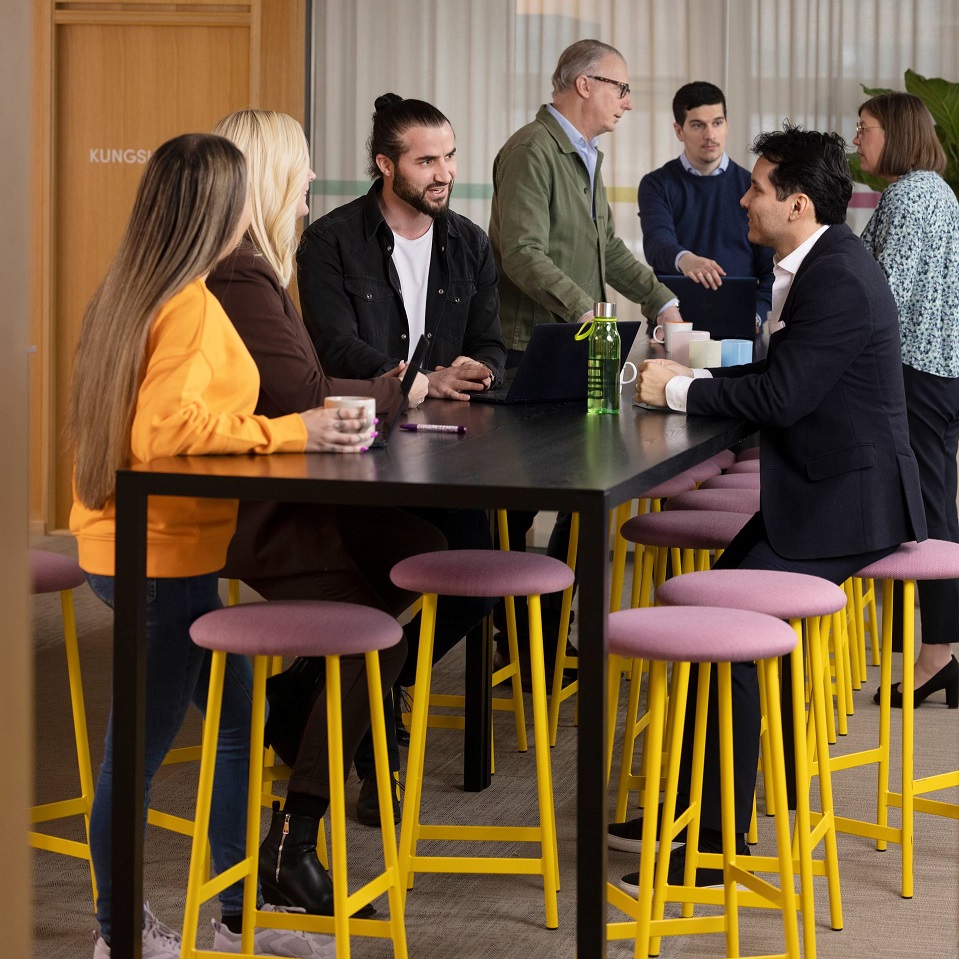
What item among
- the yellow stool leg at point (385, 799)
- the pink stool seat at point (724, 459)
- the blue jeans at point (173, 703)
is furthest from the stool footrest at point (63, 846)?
the pink stool seat at point (724, 459)

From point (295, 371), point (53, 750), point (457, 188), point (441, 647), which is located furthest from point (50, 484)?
point (295, 371)

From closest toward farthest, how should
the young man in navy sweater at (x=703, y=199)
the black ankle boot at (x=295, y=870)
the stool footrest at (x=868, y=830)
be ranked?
A: the black ankle boot at (x=295, y=870) < the stool footrest at (x=868, y=830) < the young man in navy sweater at (x=703, y=199)

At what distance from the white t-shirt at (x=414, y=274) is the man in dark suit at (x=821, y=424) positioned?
92 centimetres

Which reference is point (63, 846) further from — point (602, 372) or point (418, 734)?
point (602, 372)

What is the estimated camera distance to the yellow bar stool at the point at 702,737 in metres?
1.91

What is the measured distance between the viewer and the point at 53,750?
3.37m

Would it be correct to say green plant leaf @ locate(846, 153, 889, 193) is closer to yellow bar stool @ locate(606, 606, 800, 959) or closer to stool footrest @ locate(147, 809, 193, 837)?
yellow bar stool @ locate(606, 606, 800, 959)

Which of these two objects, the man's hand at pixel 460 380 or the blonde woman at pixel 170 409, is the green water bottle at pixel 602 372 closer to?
the man's hand at pixel 460 380

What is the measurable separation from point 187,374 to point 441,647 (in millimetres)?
1202

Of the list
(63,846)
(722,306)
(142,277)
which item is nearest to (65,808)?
(63,846)

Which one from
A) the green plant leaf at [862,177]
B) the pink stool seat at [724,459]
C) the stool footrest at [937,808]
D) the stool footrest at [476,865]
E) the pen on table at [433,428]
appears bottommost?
the stool footrest at [937,808]

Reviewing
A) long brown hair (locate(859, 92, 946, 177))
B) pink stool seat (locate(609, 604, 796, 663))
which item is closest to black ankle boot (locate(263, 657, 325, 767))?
pink stool seat (locate(609, 604, 796, 663))

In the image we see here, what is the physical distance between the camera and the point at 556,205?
13.3ft

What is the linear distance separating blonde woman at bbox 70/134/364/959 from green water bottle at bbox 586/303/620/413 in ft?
2.74
